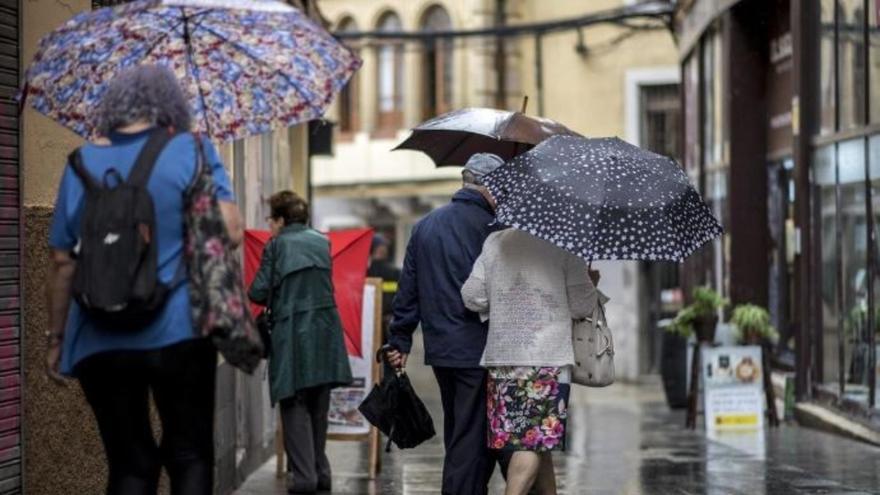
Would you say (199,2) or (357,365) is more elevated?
(199,2)

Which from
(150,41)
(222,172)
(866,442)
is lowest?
(866,442)

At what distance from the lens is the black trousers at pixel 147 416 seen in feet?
20.4

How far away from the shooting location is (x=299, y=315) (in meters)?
11.7

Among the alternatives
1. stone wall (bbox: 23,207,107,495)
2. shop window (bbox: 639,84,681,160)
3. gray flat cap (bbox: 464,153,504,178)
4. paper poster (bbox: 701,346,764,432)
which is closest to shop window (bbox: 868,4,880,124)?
paper poster (bbox: 701,346,764,432)

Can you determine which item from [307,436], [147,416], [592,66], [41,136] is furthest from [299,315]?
[592,66]

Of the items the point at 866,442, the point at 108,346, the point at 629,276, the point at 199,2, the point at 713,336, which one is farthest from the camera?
the point at 629,276

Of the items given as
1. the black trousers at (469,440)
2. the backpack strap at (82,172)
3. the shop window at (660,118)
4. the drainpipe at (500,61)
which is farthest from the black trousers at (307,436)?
the drainpipe at (500,61)

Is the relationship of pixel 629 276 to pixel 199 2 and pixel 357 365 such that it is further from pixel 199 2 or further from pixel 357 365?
pixel 199 2

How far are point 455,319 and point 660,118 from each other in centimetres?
2210

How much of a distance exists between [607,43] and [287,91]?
2447cm

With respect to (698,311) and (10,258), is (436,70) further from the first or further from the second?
(10,258)

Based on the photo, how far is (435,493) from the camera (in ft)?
37.9

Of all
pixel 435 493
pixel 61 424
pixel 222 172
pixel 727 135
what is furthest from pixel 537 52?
pixel 222 172

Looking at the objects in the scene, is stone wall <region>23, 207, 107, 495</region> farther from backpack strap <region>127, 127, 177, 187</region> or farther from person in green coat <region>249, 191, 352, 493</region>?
backpack strap <region>127, 127, 177, 187</region>
